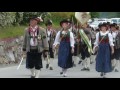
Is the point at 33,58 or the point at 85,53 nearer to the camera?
the point at 33,58

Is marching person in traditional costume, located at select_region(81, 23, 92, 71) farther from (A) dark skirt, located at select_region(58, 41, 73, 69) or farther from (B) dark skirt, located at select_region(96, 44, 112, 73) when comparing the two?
(B) dark skirt, located at select_region(96, 44, 112, 73)

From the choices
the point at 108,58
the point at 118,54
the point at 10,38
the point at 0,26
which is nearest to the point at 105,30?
the point at 108,58

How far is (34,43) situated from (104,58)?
2372 mm

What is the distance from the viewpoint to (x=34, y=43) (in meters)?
14.1

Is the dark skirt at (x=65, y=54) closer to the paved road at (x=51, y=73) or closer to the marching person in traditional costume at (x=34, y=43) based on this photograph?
the paved road at (x=51, y=73)

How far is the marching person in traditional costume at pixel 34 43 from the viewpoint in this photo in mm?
13992

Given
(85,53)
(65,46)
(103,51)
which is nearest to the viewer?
(103,51)

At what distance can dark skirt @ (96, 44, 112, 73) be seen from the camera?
49.4ft

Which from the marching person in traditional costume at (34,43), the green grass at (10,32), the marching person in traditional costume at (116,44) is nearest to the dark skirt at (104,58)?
the marching person in traditional costume at (34,43)

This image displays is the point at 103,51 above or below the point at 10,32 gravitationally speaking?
below

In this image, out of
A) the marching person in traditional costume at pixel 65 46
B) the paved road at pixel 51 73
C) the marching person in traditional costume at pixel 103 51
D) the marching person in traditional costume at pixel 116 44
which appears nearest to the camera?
the marching person in traditional costume at pixel 103 51

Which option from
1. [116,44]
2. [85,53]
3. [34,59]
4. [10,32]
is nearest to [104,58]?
[34,59]

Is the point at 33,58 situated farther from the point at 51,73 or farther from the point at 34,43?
the point at 51,73

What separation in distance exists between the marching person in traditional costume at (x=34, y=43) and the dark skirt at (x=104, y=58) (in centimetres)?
191
